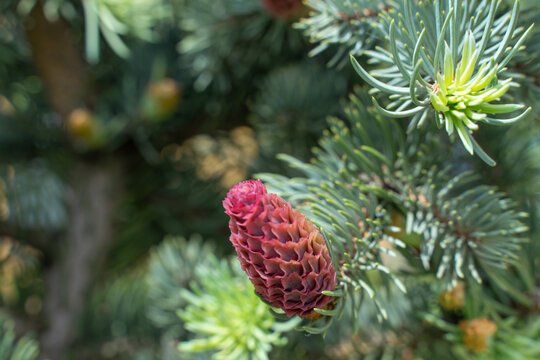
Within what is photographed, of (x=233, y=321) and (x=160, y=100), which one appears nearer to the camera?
(x=233, y=321)

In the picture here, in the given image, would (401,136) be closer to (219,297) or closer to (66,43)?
(219,297)

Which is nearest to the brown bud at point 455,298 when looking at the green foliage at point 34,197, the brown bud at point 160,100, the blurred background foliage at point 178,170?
the blurred background foliage at point 178,170

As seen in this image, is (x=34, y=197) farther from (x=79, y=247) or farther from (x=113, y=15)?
(x=113, y=15)

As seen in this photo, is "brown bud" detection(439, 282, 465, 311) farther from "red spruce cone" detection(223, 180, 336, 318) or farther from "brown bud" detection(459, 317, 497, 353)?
"red spruce cone" detection(223, 180, 336, 318)

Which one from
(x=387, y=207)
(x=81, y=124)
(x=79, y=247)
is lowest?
(x=79, y=247)

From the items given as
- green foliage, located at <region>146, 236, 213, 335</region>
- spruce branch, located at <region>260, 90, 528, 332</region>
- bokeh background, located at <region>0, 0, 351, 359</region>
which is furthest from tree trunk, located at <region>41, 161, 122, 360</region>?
spruce branch, located at <region>260, 90, 528, 332</region>

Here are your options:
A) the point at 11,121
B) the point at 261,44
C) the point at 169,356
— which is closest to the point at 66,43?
the point at 11,121

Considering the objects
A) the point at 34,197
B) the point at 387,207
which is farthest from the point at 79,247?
the point at 387,207

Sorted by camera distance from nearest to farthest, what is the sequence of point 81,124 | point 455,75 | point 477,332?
point 455,75 → point 477,332 → point 81,124
